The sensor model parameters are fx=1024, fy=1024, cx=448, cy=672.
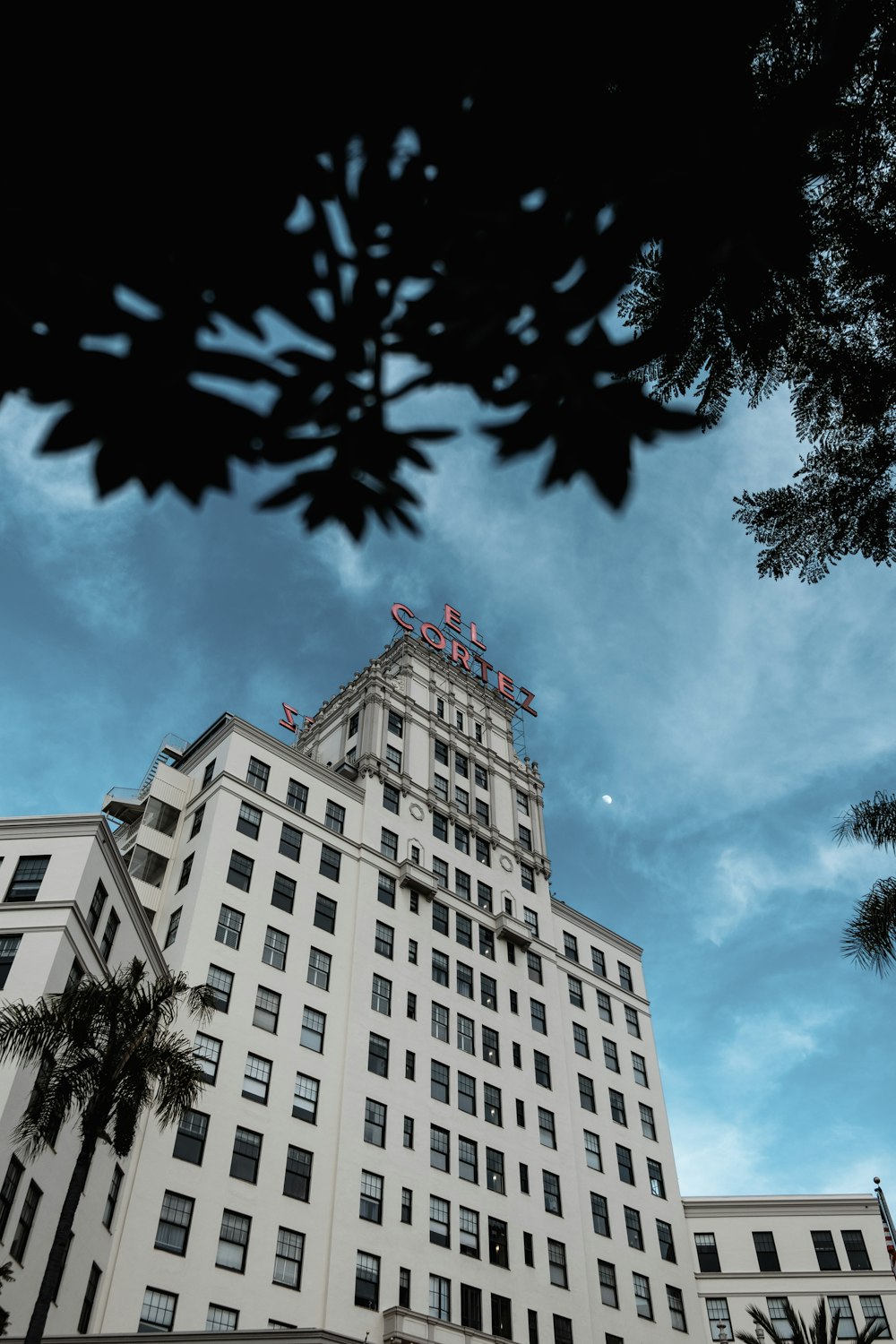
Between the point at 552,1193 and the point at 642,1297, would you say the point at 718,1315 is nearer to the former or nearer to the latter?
the point at 642,1297

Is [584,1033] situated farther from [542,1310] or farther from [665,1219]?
[542,1310]

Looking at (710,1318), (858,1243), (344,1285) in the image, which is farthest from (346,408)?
(858,1243)

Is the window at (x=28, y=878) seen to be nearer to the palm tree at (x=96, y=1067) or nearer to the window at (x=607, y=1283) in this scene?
the palm tree at (x=96, y=1067)

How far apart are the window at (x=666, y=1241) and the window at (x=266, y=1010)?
25.2 metres

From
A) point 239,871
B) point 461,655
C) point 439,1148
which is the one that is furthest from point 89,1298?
point 461,655

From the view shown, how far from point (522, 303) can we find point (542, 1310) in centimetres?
Answer: 5154

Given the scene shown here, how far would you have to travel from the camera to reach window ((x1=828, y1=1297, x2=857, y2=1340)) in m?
57.1

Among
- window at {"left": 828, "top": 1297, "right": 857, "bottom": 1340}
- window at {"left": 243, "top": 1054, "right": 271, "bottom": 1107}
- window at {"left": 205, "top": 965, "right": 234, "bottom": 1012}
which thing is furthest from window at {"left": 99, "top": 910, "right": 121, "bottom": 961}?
window at {"left": 828, "top": 1297, "right": 857, "bottom": 1340}

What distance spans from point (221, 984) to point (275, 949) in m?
3.67

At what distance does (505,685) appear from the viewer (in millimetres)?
76688

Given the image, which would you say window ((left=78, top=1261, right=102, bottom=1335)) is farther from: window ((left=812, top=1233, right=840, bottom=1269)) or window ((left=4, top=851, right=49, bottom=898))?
window ((left=812, top=1233, right=840, bottom=1269))

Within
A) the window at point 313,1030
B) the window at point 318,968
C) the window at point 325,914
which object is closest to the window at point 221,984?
the window at point 313,1030

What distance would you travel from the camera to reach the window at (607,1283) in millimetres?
49125

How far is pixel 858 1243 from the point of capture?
6066 cm
